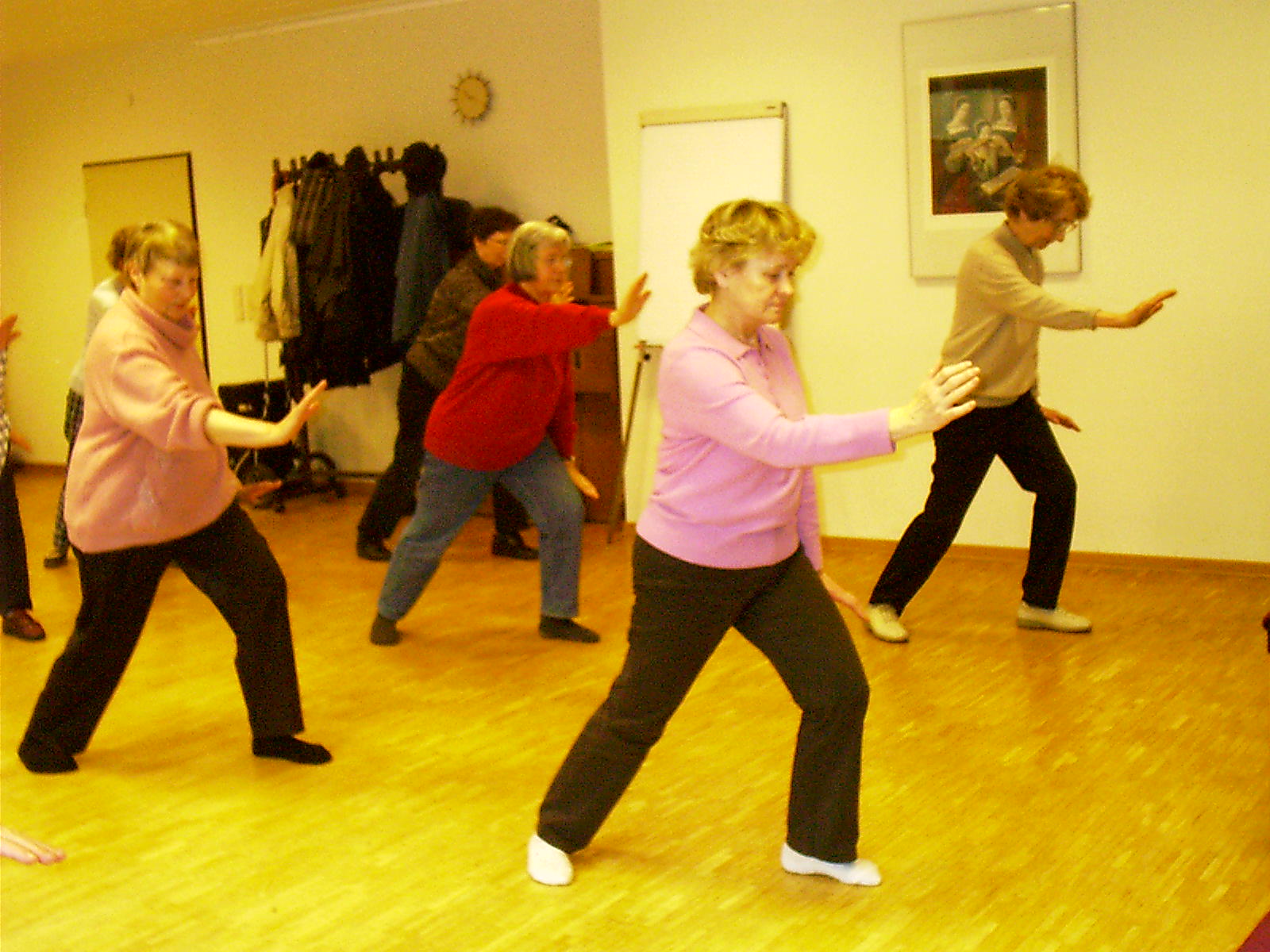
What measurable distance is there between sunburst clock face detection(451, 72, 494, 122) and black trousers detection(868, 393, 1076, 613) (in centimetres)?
384

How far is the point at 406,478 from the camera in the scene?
639 cm

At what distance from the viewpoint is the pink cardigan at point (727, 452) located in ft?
8.46

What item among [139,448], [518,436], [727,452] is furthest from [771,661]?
[518,436]

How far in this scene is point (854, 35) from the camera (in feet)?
18.9

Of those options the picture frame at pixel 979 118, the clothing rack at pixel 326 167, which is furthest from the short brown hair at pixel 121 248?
the clothing rack at pixel 326 167

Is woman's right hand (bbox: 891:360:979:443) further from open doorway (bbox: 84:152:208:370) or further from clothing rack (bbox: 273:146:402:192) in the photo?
open doorway (bbox: 84:152:208:370)

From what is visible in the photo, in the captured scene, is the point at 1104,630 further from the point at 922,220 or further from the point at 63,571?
the point at 63,571

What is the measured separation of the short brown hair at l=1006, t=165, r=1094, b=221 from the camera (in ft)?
13.9

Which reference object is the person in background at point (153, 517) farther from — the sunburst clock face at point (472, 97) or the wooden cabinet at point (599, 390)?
the sunburst clock face at point (472, 97)

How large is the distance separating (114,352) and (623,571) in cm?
292

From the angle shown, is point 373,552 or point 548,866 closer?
point 548,866

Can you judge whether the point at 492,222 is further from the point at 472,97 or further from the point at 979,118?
the point at 472,97

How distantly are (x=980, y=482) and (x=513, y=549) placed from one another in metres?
2.38

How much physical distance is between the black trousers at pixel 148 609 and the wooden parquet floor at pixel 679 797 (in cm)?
16
